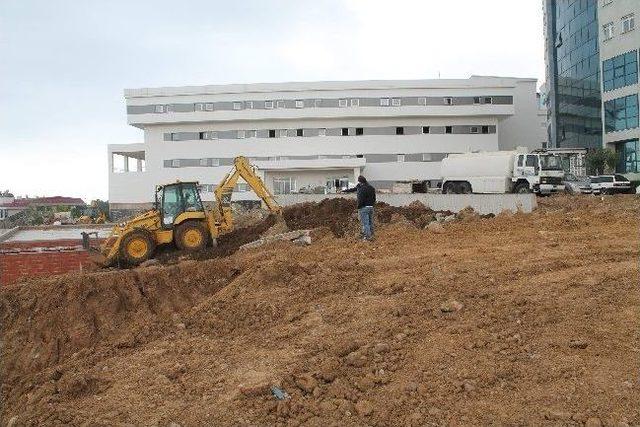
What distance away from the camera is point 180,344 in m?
7.36

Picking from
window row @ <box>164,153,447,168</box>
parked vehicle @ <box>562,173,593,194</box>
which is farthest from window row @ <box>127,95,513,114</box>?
parked vehicle @ <box>562,173,593,194</box>

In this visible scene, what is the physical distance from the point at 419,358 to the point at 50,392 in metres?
4.13

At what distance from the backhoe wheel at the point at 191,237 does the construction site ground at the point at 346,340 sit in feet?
13.2

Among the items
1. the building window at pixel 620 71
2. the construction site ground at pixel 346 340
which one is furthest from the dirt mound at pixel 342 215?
the building window at pixel 620 71

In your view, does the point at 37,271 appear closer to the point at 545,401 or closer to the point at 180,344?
the point at 180,344

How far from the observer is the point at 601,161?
37031 mm

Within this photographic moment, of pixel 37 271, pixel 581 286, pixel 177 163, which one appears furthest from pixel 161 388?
pixel 177 163

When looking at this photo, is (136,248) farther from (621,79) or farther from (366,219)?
(621,79)

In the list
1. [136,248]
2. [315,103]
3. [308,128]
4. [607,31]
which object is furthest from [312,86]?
[136,248]

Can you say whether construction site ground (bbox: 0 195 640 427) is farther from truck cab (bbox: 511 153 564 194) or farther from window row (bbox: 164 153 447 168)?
window row (bbox: 164 153 447 168)

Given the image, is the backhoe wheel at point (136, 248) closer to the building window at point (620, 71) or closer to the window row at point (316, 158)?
the window row at point (316, 158)

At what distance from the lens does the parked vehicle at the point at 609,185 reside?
2725 centimetres

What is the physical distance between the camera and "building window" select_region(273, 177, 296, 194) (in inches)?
1768

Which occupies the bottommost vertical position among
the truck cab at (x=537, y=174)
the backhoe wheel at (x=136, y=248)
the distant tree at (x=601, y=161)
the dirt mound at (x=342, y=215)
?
the backhoe wheel at (x=136, y=248)
